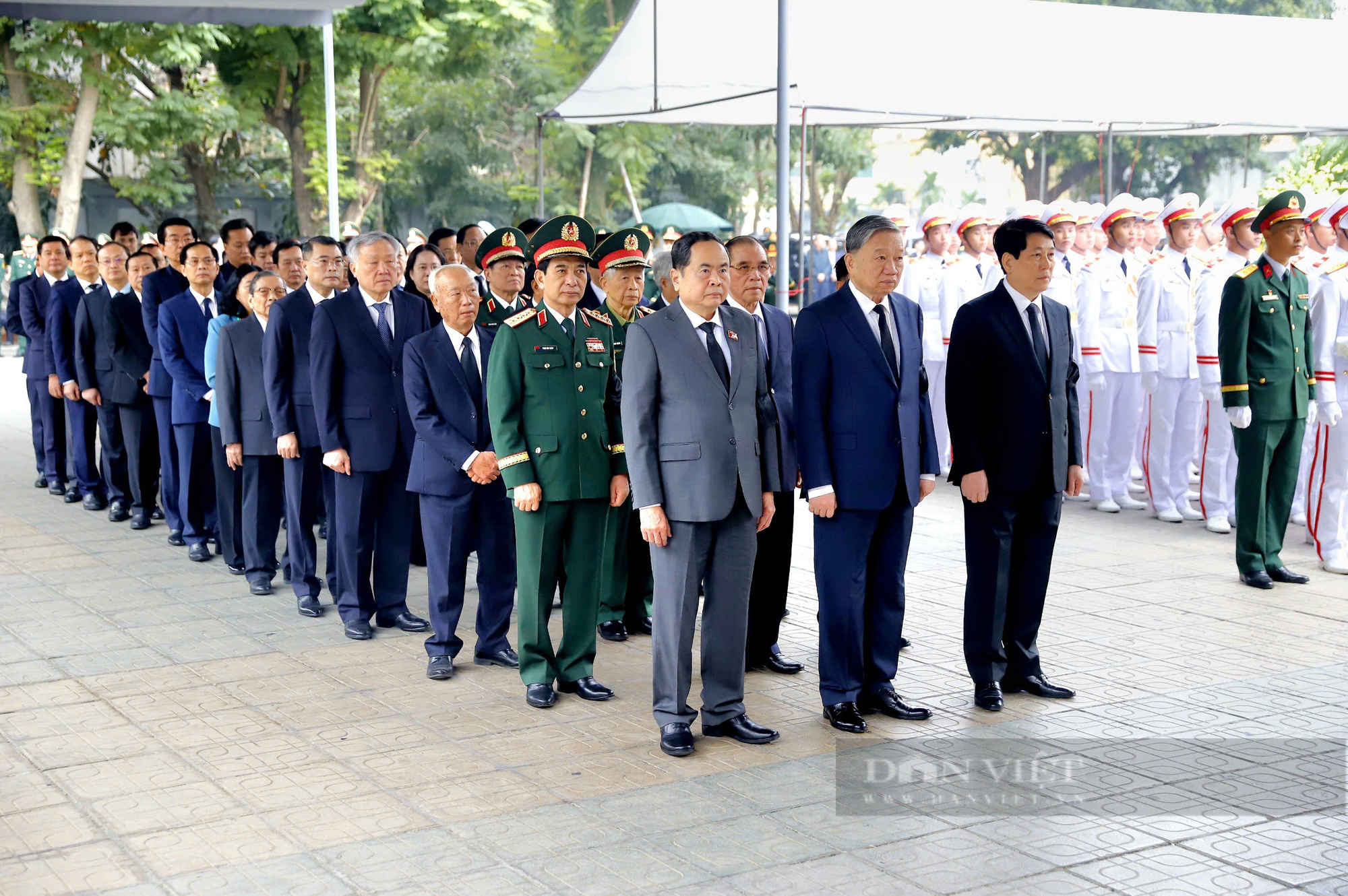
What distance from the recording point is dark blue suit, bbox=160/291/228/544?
28.7ft

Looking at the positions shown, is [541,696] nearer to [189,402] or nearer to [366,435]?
[366,435]

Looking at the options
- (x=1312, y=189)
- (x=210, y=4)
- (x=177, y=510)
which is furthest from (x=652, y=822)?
(x=1312, y=189)

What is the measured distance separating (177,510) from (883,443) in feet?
18.9

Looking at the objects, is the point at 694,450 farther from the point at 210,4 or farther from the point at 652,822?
the point at 210,4

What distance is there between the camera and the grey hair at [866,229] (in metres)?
5.28

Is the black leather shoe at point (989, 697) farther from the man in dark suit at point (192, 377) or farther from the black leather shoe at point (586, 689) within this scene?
the man in dark suit at point (192, 377)

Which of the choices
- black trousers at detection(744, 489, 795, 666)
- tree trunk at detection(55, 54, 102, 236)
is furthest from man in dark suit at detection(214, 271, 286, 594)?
tree trunk at detection(55, 54, 102, 236)

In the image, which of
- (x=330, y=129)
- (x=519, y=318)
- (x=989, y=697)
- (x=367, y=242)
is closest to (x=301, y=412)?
(x=367, y=242)

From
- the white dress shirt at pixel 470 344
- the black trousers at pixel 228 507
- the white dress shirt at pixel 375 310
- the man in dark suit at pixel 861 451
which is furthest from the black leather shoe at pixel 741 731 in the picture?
the black trousers at pixel 228 507

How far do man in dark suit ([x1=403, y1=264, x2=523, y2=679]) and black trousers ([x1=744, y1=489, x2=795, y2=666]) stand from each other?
1.00 m

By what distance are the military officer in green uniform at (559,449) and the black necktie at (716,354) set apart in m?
0.72

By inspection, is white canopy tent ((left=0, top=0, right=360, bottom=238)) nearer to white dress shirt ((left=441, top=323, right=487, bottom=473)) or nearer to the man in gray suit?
white dress shirt ((left=441, top=323, right=487, bottom=473))

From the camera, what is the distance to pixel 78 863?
13.4 feet

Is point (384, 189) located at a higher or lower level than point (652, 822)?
higher
